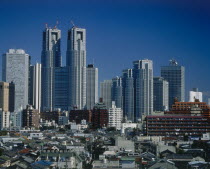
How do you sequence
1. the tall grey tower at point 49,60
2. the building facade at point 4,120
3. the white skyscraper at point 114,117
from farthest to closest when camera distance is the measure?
the tall grey tower at point 49,60 → the white skyscraper at point 114,117 → the building facade at point 4,120

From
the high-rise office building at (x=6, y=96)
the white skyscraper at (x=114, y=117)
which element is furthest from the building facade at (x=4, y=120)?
the high-rise office building at (x=6, y=96)

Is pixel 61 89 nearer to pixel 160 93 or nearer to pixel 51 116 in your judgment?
pixel 51 116

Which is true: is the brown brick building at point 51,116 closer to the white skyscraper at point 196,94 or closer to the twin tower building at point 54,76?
the twin tower building at point 54,76

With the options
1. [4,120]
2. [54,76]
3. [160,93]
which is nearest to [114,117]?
[4,120]

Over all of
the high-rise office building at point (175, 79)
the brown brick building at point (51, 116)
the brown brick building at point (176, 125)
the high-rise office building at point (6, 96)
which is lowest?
the brown brick building at point (176, 125)

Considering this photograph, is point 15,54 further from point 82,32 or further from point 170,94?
point 170,94
